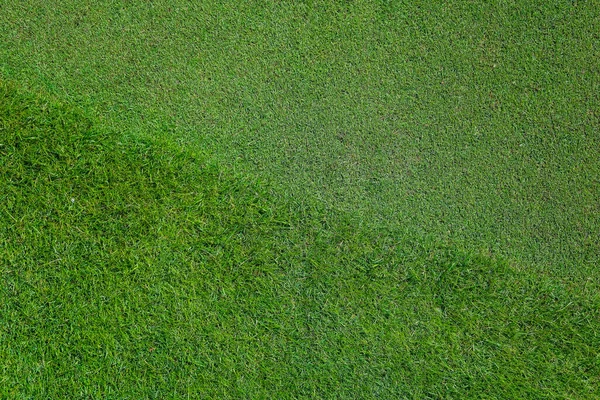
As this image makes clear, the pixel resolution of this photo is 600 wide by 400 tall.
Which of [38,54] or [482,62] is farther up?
[482,62]

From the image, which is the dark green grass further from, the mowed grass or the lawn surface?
the mowed grass

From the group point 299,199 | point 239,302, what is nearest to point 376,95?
point 299,199

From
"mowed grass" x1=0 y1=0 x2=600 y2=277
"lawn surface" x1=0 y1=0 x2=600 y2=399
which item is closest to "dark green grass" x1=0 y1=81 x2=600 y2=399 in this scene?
"lawn surface" x1=0 y1=0 x2=600 y2=399

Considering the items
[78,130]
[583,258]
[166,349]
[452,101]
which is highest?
[452,101]

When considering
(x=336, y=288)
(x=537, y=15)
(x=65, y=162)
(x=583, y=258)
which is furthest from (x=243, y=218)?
(x=537, y=15)

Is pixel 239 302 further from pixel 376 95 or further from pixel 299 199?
pixel 376 95

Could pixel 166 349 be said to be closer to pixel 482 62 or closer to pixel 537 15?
pixel 482 62
